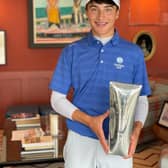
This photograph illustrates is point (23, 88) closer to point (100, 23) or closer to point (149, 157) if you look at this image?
point (149, 157)

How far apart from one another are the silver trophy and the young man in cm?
14

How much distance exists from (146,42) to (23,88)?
1.82 m

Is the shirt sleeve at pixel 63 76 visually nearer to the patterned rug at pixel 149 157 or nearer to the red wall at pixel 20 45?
the patterned rug at pixel 149 157

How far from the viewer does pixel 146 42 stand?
5102 millimetres

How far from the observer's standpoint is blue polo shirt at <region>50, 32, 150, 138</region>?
1.35m

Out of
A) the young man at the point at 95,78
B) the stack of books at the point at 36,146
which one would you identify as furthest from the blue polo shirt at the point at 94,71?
the stack of books at the point at 36,146

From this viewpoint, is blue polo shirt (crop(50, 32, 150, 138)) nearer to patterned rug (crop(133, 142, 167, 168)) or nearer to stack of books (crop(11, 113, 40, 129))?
stack of books (crop(11, 113, 40, 129))

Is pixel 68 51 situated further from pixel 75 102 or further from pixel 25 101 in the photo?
pixel 25 101

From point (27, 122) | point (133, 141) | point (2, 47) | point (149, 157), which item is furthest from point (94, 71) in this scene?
point (2, 47)

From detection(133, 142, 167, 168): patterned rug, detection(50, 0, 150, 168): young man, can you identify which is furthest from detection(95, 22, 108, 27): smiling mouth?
detection(133, 142, 167, 168): patterned rug

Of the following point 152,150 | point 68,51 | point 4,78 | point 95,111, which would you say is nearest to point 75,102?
point 95,111

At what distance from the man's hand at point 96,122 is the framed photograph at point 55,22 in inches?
146

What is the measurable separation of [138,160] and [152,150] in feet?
1.28

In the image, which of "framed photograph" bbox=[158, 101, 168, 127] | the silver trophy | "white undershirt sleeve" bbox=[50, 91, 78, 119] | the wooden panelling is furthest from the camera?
the wooden panelling
